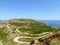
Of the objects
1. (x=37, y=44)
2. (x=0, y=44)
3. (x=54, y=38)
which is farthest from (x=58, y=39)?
(x=0, y=44)

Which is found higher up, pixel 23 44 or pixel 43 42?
pixel 43 42

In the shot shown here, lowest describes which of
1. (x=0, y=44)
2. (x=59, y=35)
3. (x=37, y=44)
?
(x=0, y=44)

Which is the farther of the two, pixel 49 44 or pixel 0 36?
pixel 0 36

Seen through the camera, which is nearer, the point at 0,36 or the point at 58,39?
the point at 58,39

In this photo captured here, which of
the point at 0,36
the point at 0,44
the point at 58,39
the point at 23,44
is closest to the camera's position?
the point at 58,39

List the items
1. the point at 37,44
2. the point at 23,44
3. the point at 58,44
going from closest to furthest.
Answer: the point at 58,44, the point at 37,44, the point at 23,44

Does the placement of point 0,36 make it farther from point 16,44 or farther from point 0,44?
point 16,44

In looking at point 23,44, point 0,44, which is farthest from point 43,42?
point 0,44

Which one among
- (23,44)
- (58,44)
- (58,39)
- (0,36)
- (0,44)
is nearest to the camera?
(58,44)

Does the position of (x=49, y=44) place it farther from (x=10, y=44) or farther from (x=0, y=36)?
(x=0, y=36)
